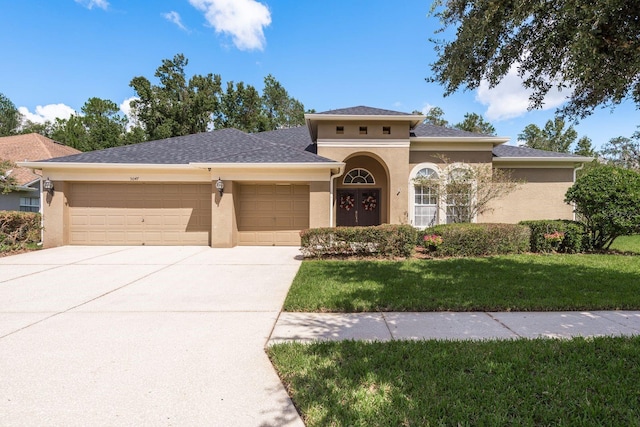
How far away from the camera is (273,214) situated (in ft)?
40.0

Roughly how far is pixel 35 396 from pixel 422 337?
398cm

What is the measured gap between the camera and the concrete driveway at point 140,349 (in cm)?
253

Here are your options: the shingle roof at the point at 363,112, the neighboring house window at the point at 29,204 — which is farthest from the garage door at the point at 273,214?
the neighboring house window at the point at 29,204

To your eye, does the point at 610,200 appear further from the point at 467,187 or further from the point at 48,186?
the point at 48,186

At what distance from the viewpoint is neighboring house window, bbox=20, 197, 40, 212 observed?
1720 centimetres

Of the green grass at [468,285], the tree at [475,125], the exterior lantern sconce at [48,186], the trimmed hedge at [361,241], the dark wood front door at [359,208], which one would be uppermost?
the tree at [475,125]

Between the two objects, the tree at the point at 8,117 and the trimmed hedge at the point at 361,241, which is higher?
the tree at the point at 8,117

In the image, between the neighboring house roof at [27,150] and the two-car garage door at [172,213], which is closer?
the two-car garage door at [172,213]

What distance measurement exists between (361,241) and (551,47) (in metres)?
6.11

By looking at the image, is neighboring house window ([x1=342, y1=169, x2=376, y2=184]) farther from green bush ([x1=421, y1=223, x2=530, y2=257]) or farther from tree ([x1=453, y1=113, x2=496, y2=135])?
tree ([x1=453, y1=113, x2=496, y2=135])

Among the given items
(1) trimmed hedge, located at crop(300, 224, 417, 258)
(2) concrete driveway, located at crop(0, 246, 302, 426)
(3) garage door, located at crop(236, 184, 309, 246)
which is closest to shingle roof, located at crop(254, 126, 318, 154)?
(3) garage door, located at crop(236, 184, 309, 246)

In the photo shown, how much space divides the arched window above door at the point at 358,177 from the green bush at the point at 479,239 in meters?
6.41

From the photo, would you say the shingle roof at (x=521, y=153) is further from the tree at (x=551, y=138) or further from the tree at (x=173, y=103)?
the tree at (x=551, y=138)

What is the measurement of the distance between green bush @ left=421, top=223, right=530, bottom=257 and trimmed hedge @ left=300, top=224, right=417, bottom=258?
3.17 feet
